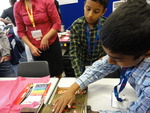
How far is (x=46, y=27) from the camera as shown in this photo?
156cm

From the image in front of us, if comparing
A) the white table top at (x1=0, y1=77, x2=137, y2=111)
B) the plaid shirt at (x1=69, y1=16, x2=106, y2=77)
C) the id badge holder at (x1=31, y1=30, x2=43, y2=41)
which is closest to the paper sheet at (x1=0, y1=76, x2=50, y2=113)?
the white table top at (x1=0, y1=77, x2=137, y2=111)

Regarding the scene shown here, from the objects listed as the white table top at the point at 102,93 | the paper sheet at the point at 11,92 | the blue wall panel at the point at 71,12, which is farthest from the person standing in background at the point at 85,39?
the blue wall panel at the point at 71,12

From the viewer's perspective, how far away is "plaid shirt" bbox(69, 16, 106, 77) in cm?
112

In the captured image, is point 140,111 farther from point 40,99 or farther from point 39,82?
point 39,82

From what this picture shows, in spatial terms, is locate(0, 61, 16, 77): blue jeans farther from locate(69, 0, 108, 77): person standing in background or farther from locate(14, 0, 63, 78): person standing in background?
locate(69, 0, 108, 77): person standing in background

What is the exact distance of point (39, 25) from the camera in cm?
153

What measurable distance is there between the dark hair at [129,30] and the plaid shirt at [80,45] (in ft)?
2.07

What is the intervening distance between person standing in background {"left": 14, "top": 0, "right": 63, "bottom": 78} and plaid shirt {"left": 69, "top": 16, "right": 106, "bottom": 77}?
483 mm

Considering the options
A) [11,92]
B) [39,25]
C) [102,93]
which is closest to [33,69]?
[11,92]

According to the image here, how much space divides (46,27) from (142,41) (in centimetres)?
128

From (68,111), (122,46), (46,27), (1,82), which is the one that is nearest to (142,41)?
(122,46)

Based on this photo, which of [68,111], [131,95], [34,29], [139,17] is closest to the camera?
[139,17]

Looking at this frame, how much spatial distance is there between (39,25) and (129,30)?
127cm

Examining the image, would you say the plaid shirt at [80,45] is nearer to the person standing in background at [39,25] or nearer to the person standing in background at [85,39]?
the person standing in background at [85,39]
